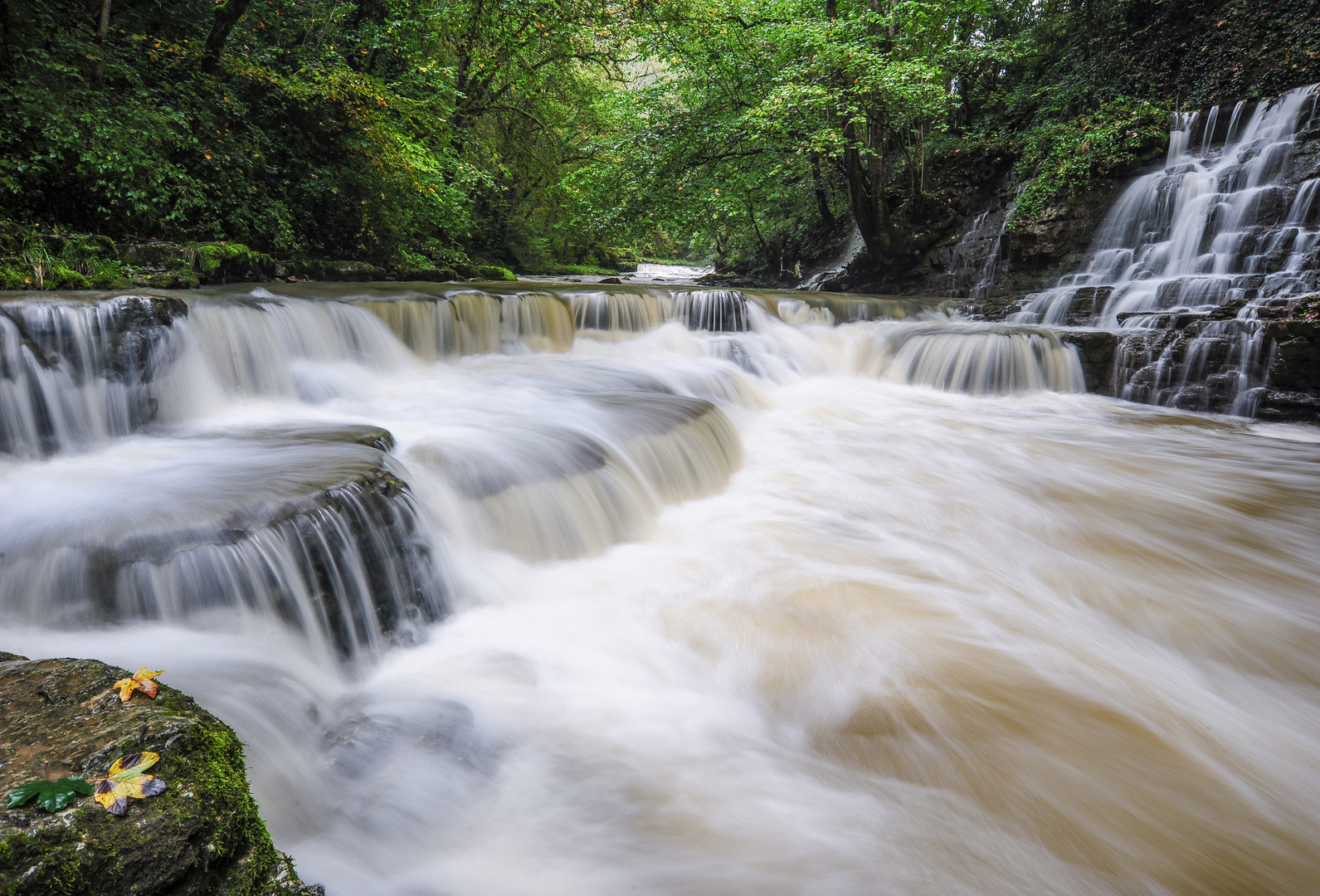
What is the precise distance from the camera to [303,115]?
10008 mm

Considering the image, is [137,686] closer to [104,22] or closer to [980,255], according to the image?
[104,22]

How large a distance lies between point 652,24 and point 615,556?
36.8ft

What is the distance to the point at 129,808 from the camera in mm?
1014

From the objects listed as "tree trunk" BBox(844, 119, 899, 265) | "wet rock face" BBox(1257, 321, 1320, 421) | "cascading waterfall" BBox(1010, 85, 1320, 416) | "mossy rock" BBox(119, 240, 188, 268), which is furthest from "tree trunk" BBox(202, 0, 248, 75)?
"wet rock face" BBox(1257, 321, 1320, 421)

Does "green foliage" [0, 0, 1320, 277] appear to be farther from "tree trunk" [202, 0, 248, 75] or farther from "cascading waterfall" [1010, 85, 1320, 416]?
"cascading waterfall" [1010, 85, 1320, 416]

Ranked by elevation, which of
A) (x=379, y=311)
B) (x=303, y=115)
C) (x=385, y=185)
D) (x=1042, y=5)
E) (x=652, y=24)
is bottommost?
(x=379, y=311)

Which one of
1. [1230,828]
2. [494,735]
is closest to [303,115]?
[494,735]

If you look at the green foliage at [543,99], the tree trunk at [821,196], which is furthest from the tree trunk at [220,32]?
the tree trunk at [821,196]

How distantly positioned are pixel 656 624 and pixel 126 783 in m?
2.25

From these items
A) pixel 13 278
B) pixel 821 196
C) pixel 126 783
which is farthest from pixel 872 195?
pixel 126 783

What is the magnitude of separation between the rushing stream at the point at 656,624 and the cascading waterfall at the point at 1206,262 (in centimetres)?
152

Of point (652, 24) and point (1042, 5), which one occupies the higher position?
point (1042, 5)

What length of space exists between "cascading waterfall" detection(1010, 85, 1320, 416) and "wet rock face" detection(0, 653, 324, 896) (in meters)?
8.83

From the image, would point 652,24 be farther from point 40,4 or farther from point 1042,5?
point 1042,5
